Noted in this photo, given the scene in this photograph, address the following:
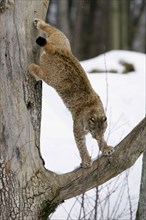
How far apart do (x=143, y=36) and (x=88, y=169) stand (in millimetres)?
19697

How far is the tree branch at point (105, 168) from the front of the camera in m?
5.12

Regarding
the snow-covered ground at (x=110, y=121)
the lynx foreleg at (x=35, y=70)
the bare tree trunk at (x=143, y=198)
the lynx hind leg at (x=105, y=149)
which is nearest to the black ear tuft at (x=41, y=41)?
the lynx foreleg at (x=35, y=70)

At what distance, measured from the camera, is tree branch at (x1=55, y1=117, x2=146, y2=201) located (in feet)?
16.8

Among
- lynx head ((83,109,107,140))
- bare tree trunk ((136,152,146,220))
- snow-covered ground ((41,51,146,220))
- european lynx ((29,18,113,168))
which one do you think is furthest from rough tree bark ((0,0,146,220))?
snow-covered ground ((41,51,146,220))

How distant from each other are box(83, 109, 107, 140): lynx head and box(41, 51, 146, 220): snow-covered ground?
32.5 inches

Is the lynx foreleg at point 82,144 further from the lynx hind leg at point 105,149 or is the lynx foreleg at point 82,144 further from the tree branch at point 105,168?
the lynx hind leg at point 105,149

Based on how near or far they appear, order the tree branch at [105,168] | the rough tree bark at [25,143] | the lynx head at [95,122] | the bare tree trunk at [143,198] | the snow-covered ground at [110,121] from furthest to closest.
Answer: the snow-covered ground at [110,121], the bare tree trunk at [143,198], the lynx head at [95,122], the tree branch at [105,168], the rough tree bark at [25,143]

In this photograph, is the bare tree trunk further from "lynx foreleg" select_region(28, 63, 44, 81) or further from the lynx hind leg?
"lynx foreleg" select_region(28, 63, 44, 81)

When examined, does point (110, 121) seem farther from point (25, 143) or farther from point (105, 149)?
point (25, 143)

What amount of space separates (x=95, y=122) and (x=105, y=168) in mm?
416

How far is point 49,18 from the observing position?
72.1 ft

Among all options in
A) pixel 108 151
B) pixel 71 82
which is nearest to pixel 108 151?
pixel 108 151

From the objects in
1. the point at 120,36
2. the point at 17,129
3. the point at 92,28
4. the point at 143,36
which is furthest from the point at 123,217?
the point at 143,36

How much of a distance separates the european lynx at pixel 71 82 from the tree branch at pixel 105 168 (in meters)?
0.07
